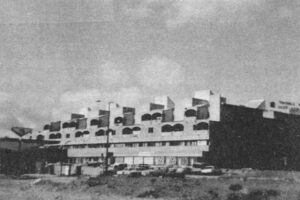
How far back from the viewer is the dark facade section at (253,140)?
242 feet

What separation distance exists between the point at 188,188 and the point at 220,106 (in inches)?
1756

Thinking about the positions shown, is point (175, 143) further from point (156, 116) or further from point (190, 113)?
point (156, 116)

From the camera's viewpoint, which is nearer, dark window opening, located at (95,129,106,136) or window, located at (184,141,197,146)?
window, located at (184,141,197,146)

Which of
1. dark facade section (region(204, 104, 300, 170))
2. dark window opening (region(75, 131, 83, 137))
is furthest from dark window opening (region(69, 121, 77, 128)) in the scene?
dark facade section (region(204, 104, 300, 170))

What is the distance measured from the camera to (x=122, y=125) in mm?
93500

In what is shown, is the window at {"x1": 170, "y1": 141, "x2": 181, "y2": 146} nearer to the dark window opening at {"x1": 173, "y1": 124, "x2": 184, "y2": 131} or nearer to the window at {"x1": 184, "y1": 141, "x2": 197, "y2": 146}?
the window at {"x1": 184, "y1": 141, "x2": 197, "y2": 146}

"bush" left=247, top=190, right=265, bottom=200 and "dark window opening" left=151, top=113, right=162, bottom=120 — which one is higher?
"dark window opening" left=151, top=113, right=162, bottom=120

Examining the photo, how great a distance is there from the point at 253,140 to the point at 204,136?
10857 mm

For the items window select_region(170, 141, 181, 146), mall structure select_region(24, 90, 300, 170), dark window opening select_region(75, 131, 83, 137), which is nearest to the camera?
mall structure select_region(24, 90, 300, 170)

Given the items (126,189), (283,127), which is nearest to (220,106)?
(283,127)

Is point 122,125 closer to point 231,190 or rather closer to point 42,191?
point 42,191

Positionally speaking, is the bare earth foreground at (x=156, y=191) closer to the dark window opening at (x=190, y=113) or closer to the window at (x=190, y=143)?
the window at (x=190, y=143)

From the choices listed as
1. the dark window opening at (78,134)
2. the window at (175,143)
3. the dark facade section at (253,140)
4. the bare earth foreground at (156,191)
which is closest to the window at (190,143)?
the window at (175,143)

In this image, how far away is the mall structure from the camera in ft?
244
